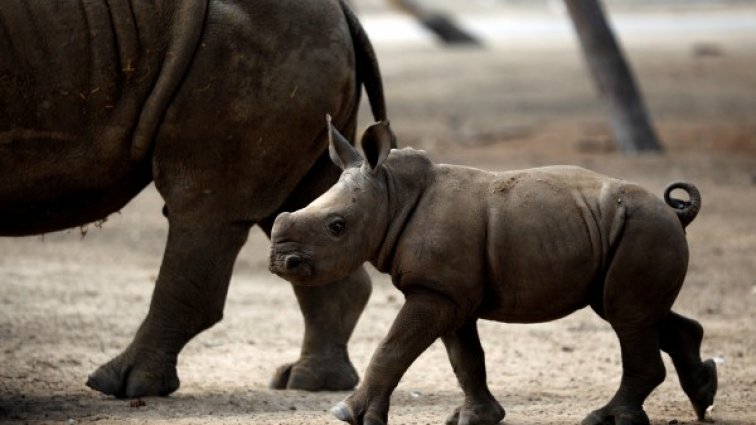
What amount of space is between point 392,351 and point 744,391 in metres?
2.12

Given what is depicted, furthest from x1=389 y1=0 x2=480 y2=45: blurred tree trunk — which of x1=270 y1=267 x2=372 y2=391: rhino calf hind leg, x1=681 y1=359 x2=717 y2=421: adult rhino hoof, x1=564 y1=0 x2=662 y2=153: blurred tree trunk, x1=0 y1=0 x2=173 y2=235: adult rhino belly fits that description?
x1=681 y1=359 x2=717 y2=421: adult rhino hoof

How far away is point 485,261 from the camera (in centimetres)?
553

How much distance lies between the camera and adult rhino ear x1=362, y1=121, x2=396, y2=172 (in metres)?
5.54

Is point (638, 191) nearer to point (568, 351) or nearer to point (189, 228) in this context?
point (189, 228)

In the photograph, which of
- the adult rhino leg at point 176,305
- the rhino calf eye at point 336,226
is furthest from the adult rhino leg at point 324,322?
the rhino calf eye at point 336,226

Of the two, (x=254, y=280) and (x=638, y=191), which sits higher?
(x=638, y=191)

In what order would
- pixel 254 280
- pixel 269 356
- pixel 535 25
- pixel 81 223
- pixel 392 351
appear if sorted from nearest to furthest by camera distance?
pixel 392 351 < pixel 81 223 < pixel 269 356 < pixel 254 280 < pixel 535 25

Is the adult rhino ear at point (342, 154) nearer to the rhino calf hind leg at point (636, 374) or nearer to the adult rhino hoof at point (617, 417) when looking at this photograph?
the rhino calf hind leg at point (636, 374)

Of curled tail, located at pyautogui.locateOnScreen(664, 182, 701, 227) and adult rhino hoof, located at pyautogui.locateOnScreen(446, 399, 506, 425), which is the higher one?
curled tail, located at pyautogui.locateOnScreen(664, 182, 701, 227)

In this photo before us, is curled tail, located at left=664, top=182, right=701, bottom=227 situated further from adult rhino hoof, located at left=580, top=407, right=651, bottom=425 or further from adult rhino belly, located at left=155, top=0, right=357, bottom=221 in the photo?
adult rhino belly, located at left=155, top=0, right=357, bottom=221

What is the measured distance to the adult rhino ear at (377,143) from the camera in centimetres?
554

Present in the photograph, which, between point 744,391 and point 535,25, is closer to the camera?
point 744,391

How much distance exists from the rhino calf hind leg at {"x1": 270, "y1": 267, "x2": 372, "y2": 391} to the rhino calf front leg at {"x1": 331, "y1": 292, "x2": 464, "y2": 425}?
1783 mm

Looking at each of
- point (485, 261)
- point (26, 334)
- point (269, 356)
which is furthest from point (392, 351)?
point (26, 334)
